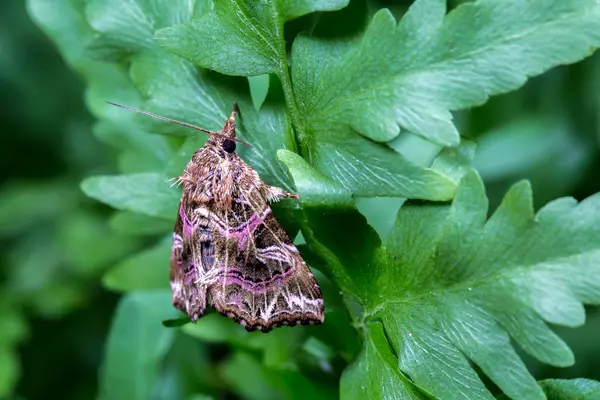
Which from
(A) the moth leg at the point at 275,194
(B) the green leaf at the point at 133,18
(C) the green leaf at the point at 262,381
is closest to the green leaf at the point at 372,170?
(A) the moth leg at the point at 275,194

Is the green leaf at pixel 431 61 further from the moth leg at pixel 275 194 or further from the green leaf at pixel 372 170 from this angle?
the moth leg at pixel 275 194

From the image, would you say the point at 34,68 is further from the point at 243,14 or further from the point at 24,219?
the point at 243,14

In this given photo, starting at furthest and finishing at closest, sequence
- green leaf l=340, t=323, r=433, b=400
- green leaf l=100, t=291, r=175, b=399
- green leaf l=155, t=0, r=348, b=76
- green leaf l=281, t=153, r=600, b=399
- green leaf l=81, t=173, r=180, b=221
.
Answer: green leaf l=100, t=291, r=175, b=399 → green leaf l=81, t=173, r=180, b=221 → green leaf l=155, t=0, r=348, b=76 → green leaf l=340, t=323, r=433, b=400 → green leaf l=281, t=153, r=600, b=399

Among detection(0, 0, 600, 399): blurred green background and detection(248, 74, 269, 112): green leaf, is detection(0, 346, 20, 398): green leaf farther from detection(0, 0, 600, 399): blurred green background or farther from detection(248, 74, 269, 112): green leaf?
detection(248, 74, 269, 112): green leaf

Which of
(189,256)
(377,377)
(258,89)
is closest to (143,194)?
(189,256)

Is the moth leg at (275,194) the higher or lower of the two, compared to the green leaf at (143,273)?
higher

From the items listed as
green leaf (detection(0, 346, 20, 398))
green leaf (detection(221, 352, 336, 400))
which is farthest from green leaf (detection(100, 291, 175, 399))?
green leaf (detection(0, 346, 20, 398))

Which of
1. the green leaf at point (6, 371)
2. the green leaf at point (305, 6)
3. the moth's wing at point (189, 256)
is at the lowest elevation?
the green leaf at point (6, 371)

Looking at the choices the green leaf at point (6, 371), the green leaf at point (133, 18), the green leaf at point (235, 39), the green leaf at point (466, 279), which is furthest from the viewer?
the green leaf at point (6, 371)
